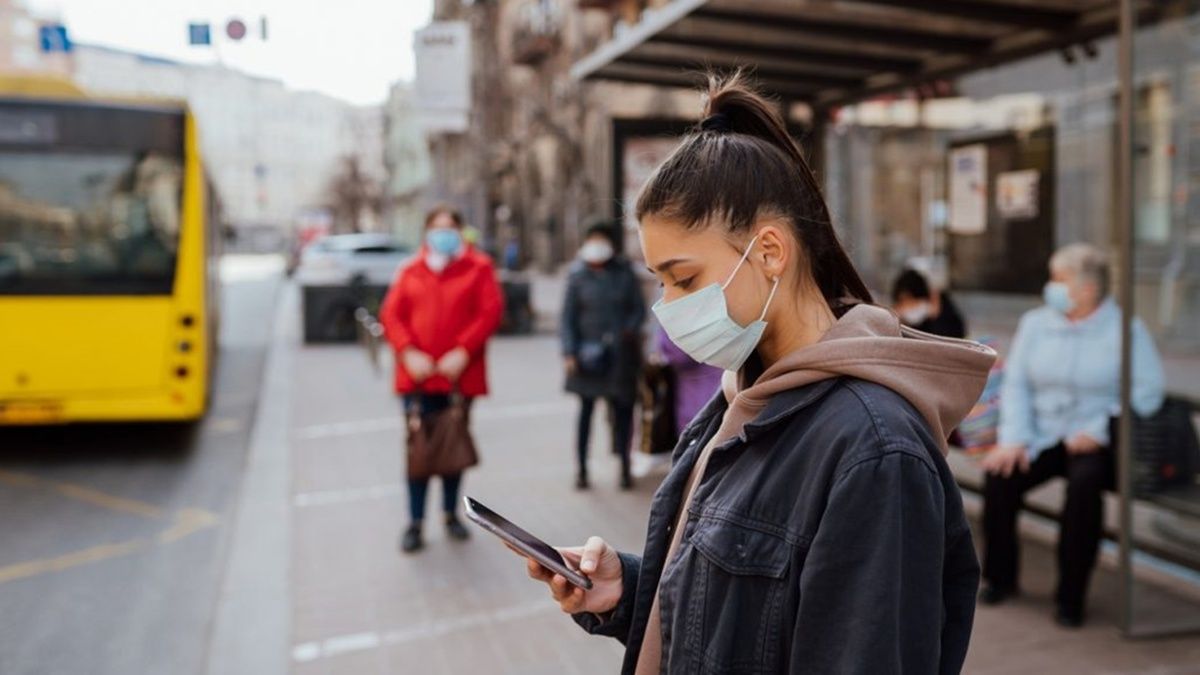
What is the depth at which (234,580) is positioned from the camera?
19.1 ft

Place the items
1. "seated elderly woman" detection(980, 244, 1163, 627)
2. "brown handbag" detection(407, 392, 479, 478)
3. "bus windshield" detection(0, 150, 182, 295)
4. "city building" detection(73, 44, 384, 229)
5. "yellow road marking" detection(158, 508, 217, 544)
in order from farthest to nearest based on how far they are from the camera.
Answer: "city building" detection(73, 44, 384, 229), "bus windshield" detection(0, 150, 182, 295), "yellow road marking" detection(158, 508, 217, 544), "brown handbag" detection(407, 392, 479, 478), "seated elderly woman" detection(980, 244, 1163, 627)

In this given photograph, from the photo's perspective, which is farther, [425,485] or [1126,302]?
[425,485]

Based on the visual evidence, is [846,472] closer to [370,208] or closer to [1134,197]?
[1134,197]

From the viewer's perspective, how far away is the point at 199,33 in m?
14.9

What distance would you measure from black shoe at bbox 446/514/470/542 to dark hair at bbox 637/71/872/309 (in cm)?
489

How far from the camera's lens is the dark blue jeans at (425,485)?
20.1 ft

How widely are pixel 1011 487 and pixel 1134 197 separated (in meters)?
1.36

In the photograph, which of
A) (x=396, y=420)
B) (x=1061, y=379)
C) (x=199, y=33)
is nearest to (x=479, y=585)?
(x=1061, y=379)

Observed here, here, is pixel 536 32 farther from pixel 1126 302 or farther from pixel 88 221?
pixel 1126 302

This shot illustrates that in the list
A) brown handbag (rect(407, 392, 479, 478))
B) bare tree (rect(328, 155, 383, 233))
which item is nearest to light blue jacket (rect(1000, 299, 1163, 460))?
brown handbag (rect(407, 392, 479, 478))

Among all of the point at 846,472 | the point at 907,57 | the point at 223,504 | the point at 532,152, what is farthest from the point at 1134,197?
the point at 532,152

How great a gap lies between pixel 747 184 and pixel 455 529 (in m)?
5.08

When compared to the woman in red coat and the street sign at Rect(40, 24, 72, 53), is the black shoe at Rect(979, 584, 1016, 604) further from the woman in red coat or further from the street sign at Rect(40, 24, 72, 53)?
the street sign at Rect(40, 24, 72, 53)

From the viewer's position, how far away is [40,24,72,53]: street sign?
16234 mm
